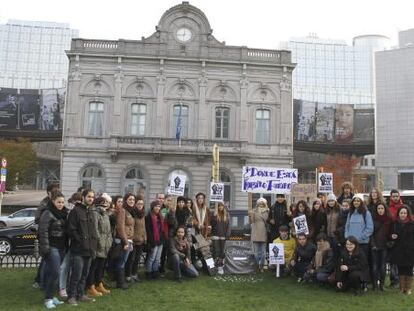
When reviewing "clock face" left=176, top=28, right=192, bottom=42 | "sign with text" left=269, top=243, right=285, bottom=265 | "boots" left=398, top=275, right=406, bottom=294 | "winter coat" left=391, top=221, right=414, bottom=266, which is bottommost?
"boots" left=398, top=275, right=406, bottom=294

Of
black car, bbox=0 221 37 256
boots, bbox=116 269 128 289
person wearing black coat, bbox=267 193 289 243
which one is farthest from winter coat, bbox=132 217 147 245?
black car, bbox=0 221 37 256

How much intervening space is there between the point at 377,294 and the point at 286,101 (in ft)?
82.4

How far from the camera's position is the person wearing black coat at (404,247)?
9930mm

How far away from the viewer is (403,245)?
10.0m

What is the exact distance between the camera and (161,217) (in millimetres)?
11133

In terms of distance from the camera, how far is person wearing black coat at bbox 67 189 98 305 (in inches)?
336

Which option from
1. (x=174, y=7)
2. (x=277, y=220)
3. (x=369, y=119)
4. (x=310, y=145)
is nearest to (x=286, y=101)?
(x=174, y=7)

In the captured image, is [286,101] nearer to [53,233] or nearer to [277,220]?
[277,220]

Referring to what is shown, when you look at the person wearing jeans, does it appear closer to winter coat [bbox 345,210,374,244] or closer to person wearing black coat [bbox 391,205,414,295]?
winter coat [bbox 345,210,374,244]

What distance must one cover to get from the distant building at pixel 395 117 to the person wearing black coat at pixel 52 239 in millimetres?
53087

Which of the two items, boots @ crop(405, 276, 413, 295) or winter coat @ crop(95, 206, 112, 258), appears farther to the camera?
boots @ crop(405, 276, 413, 295)

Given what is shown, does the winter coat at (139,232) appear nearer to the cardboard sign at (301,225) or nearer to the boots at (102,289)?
the boots at (102,289)

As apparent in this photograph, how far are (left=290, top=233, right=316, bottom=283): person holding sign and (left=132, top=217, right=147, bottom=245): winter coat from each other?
376 centimetres

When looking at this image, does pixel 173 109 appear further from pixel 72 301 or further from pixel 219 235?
pixel 72 301
